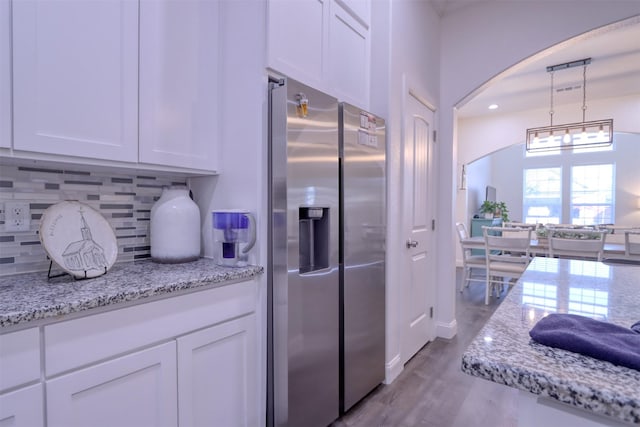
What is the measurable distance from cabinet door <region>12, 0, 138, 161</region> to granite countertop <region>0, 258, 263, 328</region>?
1.60 ft

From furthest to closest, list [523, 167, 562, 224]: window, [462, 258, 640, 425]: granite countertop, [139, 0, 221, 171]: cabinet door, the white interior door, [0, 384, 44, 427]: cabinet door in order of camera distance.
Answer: [523, 167, 562, 224]: window, the white interior door, [139, 0, 221, 171]: cabinet door, [0, 384, 44, 427]: cabinet door, [462, 258, 640, 425]: granite countertop

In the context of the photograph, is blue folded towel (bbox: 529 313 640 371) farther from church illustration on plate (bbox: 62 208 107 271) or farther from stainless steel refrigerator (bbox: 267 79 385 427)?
church illustration on plate (bbox: 62 208 107 271)

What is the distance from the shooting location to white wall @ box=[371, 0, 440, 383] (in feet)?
7.48

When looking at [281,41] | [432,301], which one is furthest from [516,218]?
[281,41]

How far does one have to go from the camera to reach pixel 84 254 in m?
1.34

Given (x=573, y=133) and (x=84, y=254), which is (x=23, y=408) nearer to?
(x=84, y=254)

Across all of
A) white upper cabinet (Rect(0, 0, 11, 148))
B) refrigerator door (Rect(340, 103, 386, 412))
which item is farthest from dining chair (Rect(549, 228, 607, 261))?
white upper cabinet (Rect(0, 0, 11, 148))

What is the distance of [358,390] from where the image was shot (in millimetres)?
1992

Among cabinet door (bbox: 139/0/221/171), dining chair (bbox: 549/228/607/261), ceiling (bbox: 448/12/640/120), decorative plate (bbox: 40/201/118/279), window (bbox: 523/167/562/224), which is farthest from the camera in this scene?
window (bbox: 523/167/562/224)

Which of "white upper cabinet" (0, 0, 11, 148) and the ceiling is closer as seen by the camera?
"white upper cabinet" (0, 0, 11, 148)

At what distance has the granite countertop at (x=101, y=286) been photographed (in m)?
0.94

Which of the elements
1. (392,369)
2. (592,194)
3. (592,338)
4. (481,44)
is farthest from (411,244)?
(592,194)

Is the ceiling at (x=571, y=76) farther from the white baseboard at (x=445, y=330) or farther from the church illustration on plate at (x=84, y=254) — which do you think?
the church illustration on plate at (x=84, y=254)

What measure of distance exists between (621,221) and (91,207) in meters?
9.72
